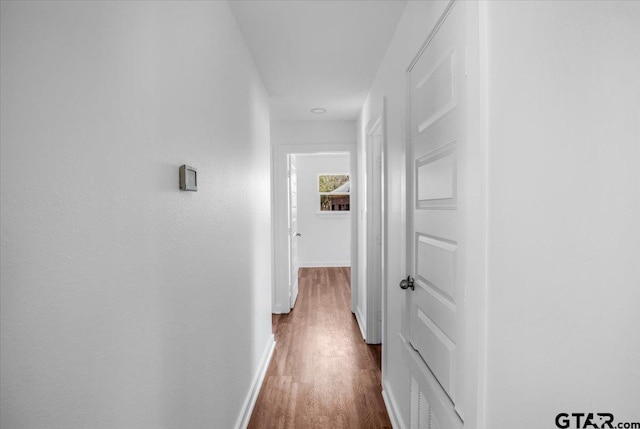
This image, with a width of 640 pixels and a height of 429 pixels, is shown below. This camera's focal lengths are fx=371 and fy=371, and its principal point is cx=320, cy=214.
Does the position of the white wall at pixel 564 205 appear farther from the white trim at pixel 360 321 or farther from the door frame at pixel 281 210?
the door frame at pixel 281 210

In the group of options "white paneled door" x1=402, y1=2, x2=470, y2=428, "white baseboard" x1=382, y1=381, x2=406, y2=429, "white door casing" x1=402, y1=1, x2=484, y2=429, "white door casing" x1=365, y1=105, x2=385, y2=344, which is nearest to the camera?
"white door casing" x1=402, y1=1, x2=484, y2=429

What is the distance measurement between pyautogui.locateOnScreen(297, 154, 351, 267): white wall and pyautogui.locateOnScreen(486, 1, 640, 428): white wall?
6.82 m

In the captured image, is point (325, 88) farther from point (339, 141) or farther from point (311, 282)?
point (311, 282)

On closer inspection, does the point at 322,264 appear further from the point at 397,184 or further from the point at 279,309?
the point at 397,184

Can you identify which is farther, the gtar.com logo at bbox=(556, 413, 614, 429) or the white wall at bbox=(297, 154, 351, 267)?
the white wall at bbox=(297, 154, 351, 267)

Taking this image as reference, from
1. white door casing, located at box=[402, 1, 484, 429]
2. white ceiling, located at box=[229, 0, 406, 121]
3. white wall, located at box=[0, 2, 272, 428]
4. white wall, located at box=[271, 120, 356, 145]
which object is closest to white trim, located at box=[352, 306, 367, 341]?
white door casing, located at box=[402, 1, 484, 429]

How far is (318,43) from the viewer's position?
2.45 metres

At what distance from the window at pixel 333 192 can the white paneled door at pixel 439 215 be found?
5931 mm

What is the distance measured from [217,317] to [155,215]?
0.80 metres

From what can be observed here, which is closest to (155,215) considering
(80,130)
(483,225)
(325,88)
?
(80,130)

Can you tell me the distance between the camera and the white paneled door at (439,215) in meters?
1.23

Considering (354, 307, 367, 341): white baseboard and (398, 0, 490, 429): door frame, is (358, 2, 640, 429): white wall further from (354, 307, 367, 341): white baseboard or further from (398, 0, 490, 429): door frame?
(354, 307, 367, 341): white baseboard

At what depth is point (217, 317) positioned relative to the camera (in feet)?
5.70

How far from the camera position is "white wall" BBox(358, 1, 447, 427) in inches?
73.5
